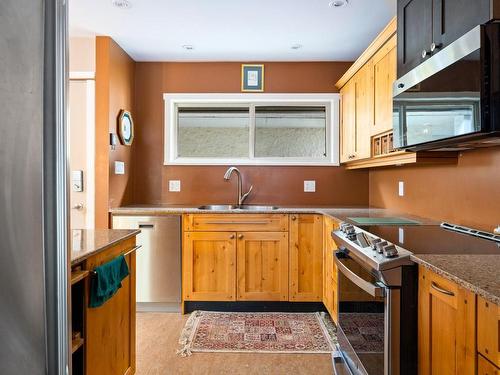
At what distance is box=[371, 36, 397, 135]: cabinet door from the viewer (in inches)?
91.3

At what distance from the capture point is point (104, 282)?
1447 millimetres

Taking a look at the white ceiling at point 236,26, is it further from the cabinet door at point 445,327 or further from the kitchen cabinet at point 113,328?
the cabinet door at point 445,327

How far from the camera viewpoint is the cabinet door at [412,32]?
174 cm

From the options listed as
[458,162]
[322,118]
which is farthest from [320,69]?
[458,162]

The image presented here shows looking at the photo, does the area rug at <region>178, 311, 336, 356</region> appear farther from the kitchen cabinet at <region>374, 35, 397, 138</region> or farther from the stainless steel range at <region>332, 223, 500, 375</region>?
the kitchen cabinet at <region>374, 35, 397, 138</region>

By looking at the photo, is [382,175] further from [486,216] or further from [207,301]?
[207,301]

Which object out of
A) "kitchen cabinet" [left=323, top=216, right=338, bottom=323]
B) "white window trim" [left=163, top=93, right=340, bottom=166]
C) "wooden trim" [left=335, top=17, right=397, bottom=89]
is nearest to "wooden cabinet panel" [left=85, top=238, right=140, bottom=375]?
"kitchen cabinet" [left=323, top=216, right=338, bottom=323]

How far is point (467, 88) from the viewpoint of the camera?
139 centimetres

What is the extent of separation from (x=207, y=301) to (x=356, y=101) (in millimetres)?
2118

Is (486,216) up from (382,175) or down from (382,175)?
down

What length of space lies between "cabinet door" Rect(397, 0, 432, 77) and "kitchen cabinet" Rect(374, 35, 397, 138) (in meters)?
0.25

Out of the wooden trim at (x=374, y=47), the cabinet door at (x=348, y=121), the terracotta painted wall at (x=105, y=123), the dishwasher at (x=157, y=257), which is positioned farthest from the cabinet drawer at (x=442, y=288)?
the terracotta painted wall at (x=105, y=123)

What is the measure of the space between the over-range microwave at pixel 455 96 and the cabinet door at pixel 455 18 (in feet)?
0.15

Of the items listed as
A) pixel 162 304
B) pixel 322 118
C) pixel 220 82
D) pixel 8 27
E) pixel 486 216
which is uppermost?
pixel 220 82
